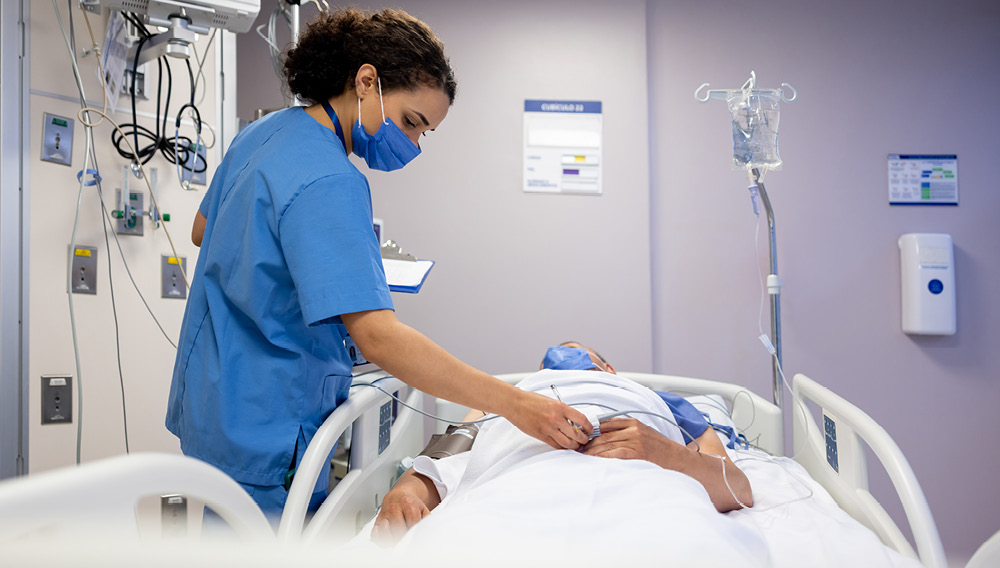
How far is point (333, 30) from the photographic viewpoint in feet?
4.31

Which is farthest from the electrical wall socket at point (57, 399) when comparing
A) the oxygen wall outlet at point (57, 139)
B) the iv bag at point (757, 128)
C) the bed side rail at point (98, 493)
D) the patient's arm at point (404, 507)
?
the iv bag at point (757, 128)

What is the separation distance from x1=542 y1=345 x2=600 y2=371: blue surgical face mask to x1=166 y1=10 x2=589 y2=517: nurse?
24.5 inches

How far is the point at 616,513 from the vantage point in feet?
2.85

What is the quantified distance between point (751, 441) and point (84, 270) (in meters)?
2.05

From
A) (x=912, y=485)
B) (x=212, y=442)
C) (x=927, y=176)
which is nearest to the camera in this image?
(x=912, y=485)

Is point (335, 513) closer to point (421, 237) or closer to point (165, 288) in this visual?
point (165, 288)

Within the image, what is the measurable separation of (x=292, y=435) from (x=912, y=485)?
103cm

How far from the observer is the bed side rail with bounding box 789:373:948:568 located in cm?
101

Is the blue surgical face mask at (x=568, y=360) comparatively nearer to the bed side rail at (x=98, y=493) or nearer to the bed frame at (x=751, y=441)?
the bed frame at (x=751, y=441)

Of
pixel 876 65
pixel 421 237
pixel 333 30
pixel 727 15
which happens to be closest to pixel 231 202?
pixel 333 30

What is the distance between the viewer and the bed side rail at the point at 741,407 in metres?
1.92

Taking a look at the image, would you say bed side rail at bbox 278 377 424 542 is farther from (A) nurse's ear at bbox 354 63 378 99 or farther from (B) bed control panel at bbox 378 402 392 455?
(A) nurse's ear at bbox 354 63 378 99

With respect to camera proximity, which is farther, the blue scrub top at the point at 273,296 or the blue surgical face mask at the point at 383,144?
the blue surgical face mask at the point at 383,144

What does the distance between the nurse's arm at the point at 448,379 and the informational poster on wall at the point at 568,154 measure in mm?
1995
